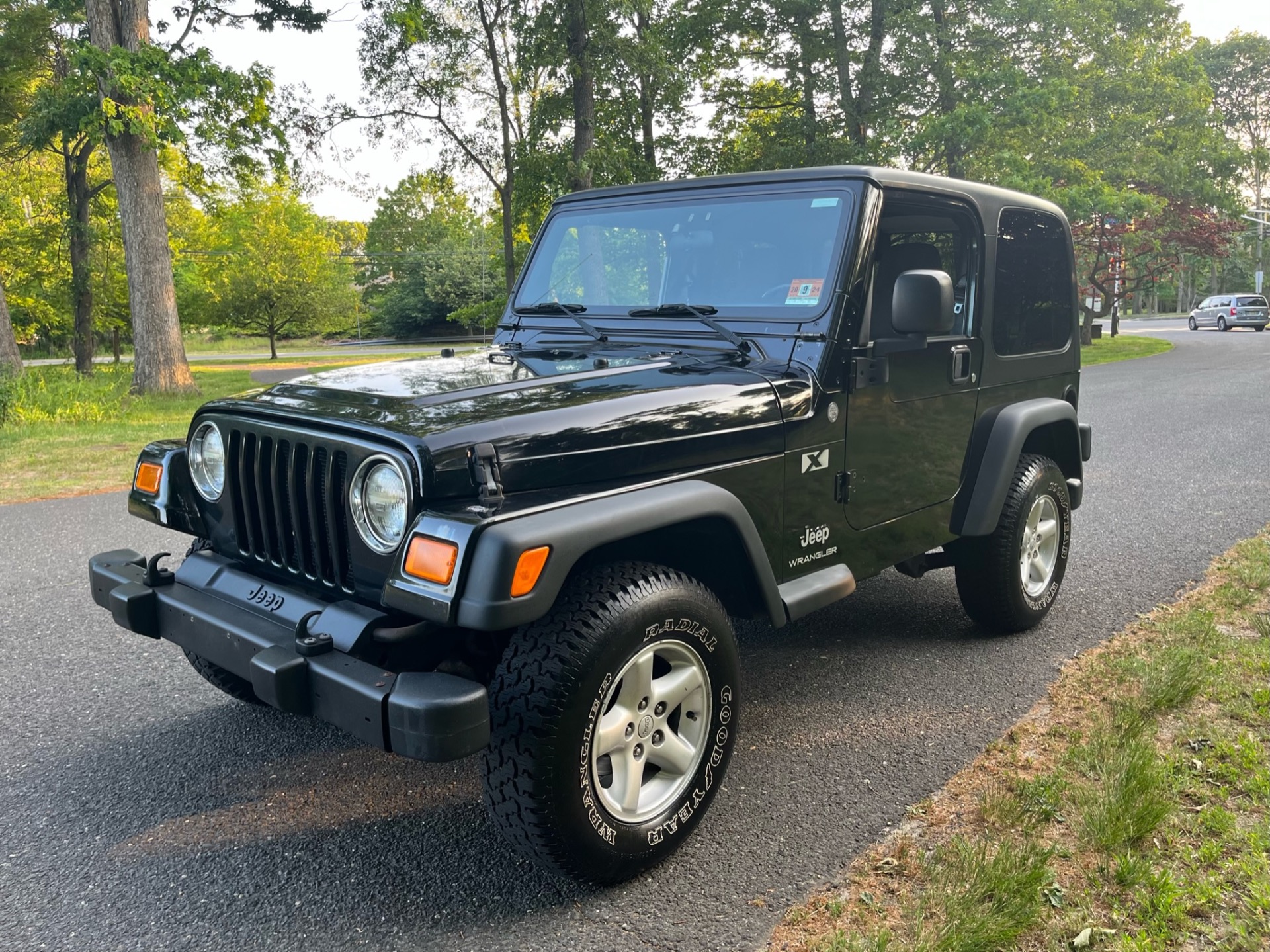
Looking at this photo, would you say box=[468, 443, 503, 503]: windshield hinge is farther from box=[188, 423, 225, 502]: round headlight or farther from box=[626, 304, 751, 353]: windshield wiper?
box=[626, 304, 751, 353]: windshield wiper

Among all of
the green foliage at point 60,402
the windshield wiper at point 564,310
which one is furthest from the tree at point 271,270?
the windshield wiper at point 564,310

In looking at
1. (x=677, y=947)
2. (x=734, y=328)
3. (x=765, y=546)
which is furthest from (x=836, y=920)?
(x=734, y=328)

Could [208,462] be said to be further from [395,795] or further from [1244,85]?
[1244,85]

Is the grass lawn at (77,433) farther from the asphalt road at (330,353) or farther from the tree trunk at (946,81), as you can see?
the asphalt road at (330,353)

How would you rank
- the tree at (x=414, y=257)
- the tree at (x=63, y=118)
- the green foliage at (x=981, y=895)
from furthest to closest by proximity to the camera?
the tree at (x=414, y=257) → the tree at (x=63, y=118) → the green foliage at (x=981, y=895)

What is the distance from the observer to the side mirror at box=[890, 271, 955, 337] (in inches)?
125

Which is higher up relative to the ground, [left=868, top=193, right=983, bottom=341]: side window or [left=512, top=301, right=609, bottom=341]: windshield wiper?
[left=868, top=193, right=983, bottom=341]: side window

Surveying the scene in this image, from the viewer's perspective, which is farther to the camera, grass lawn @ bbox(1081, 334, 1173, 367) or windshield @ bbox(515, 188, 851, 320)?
grass lawn @ bbox(1081, 334, 1173, 367)

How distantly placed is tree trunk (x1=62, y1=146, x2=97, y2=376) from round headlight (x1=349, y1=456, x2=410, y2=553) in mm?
24468

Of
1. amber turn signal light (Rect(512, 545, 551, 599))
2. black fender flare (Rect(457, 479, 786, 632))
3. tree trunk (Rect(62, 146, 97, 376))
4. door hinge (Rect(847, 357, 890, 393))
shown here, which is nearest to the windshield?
door hinge (Rect(847, 357, 890, 393))

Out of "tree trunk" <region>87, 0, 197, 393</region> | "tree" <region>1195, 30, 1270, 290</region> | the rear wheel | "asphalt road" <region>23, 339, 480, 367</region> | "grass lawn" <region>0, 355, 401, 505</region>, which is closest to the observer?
the rear wheel

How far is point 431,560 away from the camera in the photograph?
2252 mm

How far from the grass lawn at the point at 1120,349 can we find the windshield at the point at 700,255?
1987 centimetres

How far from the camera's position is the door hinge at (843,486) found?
3305 mm
